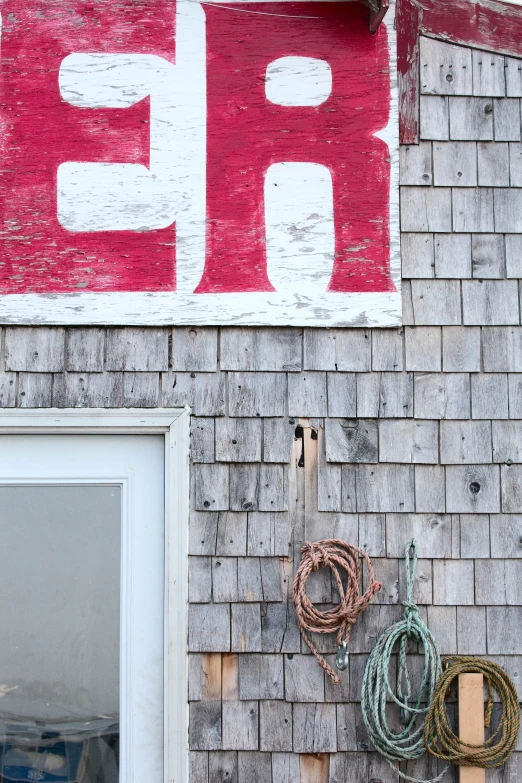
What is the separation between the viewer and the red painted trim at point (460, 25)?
2648 mm

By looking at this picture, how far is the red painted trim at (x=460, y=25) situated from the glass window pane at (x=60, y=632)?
6.05 ft

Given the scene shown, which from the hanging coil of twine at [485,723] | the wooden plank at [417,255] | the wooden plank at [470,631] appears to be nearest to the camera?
the hanging coil of twine at [485,723]

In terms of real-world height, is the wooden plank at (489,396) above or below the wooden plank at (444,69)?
below

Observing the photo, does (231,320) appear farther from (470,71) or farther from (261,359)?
(470,71)

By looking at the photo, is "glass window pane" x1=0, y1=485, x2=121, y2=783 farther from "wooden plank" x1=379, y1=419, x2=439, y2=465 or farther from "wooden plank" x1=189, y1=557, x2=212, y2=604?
"wooden plank" x1=379, y1=419, x2=439, y2=465

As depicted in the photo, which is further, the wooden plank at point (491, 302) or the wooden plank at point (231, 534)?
the wooden plank at point (491, 302)

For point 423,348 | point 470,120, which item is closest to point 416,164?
point 470,120

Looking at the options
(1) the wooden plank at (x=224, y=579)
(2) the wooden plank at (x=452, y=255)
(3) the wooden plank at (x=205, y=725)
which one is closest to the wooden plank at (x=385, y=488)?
(1) the wooden plank at (x=224, y=579)

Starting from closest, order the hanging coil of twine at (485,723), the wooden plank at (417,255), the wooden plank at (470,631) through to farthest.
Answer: the hanging coil of twine at (485,723) < the wooden plank at (470,631) < the wooden plank at (417,255)

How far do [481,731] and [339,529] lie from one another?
0.76 m

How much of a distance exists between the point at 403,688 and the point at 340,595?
37 centimetres

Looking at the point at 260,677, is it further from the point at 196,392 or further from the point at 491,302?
the point at 491,302

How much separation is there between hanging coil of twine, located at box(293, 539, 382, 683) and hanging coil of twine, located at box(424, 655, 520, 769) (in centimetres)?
32

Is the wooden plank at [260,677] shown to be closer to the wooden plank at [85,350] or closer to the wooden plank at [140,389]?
the wooden plank at [140,389]
